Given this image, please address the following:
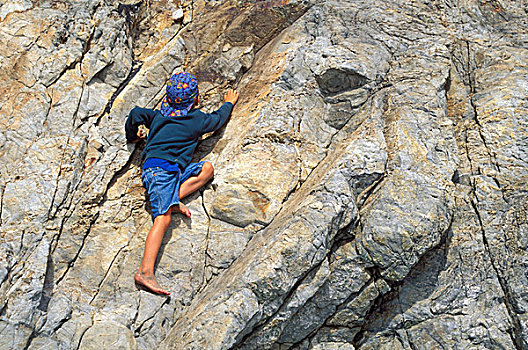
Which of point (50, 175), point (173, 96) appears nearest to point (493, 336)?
point (173, 96)

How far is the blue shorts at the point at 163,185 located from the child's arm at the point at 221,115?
1.98 feet

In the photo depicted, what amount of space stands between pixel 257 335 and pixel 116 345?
1403 millimetres

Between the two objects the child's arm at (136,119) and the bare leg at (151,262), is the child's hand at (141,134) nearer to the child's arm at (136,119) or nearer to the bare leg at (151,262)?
the child's arm at (136,119)

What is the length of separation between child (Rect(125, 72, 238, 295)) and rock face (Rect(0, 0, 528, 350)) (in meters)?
0.19

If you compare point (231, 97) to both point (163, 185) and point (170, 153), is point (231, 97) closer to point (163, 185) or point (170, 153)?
point (170, 153)

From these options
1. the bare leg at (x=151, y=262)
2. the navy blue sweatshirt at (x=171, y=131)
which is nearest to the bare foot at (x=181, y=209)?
the bare leg at (x=151, y=262)

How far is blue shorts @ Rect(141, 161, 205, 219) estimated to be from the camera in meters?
5.44

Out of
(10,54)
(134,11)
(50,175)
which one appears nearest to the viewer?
(50,175)

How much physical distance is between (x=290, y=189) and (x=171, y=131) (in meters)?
1.56

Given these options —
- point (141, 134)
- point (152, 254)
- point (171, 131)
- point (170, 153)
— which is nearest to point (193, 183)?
point (170, 153)

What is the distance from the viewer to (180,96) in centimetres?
589

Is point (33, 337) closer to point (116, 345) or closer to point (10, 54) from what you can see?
point (116, 345)

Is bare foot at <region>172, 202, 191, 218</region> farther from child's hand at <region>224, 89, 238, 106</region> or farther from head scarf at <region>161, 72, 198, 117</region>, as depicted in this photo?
child's hand at <region>224, 89, 238, 106</region>

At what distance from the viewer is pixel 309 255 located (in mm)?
4906
